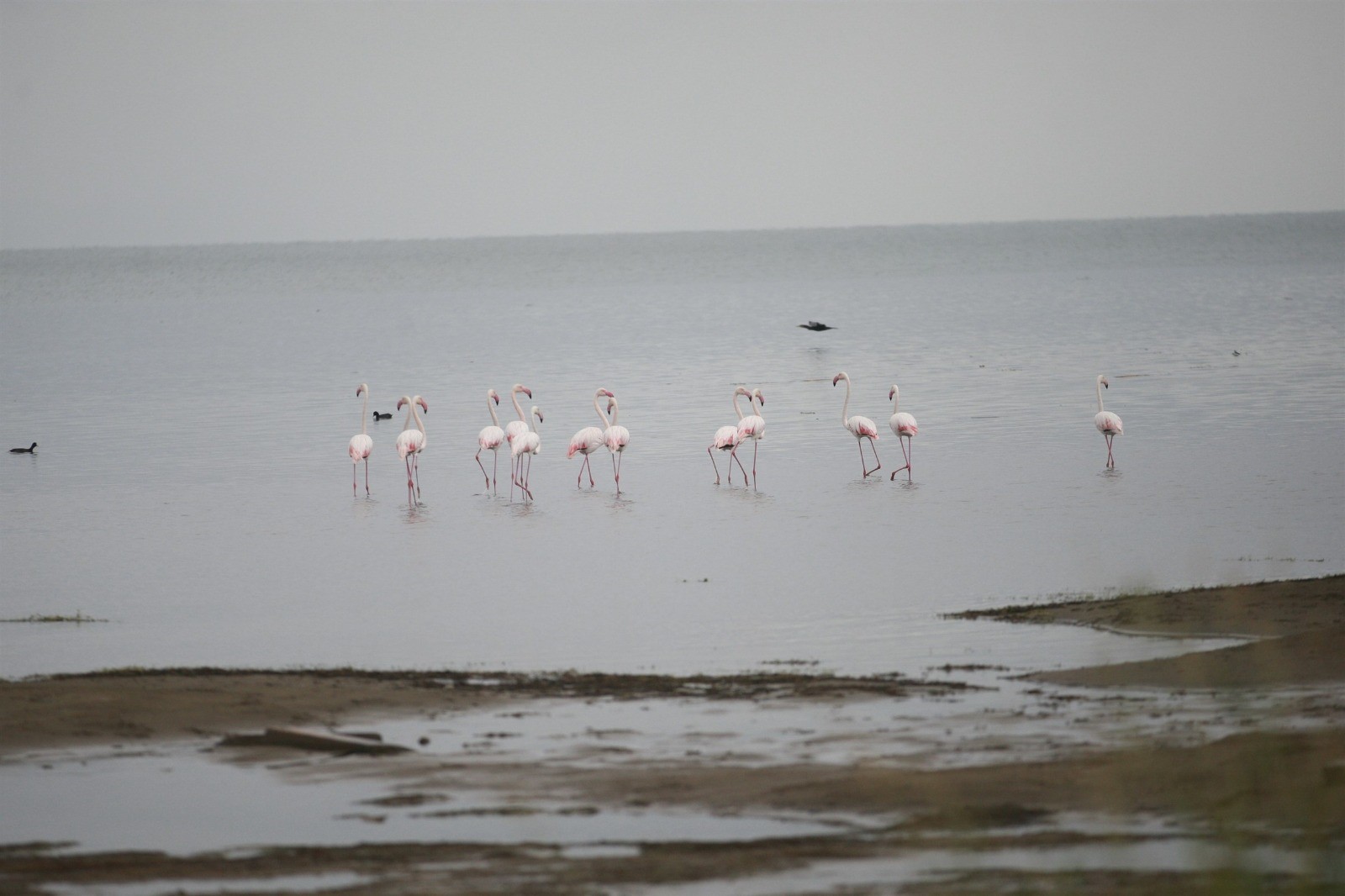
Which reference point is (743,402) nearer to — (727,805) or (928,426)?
(928,426)

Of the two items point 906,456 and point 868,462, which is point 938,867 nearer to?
point 906,456

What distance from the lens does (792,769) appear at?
7707 millimetres

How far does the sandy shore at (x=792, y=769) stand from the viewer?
631 cm

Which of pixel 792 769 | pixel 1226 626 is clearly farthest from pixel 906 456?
pixel 792 769

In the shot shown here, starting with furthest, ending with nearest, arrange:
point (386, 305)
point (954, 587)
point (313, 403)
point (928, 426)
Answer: point (386, 305) < point (313, 403) < point (928, 426) < point (954, 587)

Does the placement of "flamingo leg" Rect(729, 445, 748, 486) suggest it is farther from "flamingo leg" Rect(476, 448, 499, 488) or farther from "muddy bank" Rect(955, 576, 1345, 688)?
"muddy bank" Rect(955, 576, 1345, 688)

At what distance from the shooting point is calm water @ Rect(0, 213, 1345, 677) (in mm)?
12000

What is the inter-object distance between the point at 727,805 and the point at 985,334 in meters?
41.8

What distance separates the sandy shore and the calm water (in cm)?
90

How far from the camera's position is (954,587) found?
42.9ft

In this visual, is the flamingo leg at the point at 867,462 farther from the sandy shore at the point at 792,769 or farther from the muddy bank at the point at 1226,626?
the sandy shore at the point at 792,769

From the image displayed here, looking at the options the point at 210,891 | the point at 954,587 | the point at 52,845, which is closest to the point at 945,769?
the point at 210,891

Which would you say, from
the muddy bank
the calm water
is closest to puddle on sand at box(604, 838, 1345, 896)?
the calm water

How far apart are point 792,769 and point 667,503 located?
36.0 ft
